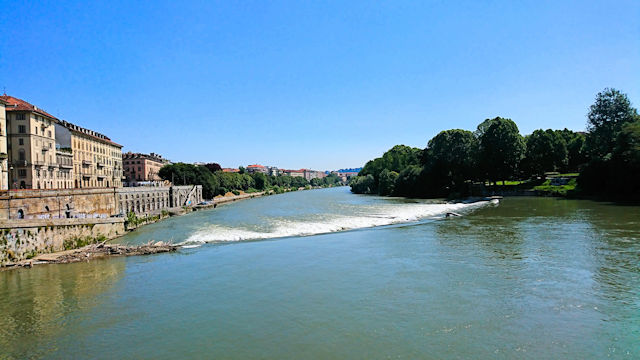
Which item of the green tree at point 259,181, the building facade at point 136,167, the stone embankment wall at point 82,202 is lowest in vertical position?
the stone embankment wall at point 82,202

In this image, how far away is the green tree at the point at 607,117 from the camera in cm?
6016

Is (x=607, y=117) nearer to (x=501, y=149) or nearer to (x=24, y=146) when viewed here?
(x=501, y=149)

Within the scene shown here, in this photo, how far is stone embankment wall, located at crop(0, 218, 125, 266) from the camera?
21.1 m

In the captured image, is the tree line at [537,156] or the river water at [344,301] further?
the tree line at [537,156]

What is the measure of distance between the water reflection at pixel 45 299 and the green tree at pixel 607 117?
69400 millimetres

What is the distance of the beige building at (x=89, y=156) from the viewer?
2095 inches

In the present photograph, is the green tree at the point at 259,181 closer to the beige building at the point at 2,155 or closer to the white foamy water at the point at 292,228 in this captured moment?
the white foamy water at the point at 292,228

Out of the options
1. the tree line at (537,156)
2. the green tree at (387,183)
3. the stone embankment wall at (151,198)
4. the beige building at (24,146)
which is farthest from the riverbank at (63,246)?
the green tree at (387,183)

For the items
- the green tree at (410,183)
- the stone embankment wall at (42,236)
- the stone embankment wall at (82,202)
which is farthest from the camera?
the green tree at (410,183)

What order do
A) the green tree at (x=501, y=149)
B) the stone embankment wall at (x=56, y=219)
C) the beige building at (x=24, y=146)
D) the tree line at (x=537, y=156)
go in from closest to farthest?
the stone embankment wall at (x=56, y=219), the beige building at (x=24, y=146), the tree line at (x=537, y=156), the green tree at (x=501, y=149)

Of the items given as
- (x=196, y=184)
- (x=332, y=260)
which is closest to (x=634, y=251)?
(x=332, y=260)

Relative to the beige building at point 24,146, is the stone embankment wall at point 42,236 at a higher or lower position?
lower

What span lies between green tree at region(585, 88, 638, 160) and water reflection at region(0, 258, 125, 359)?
69.4 m

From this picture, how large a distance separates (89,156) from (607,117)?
3423 inches
